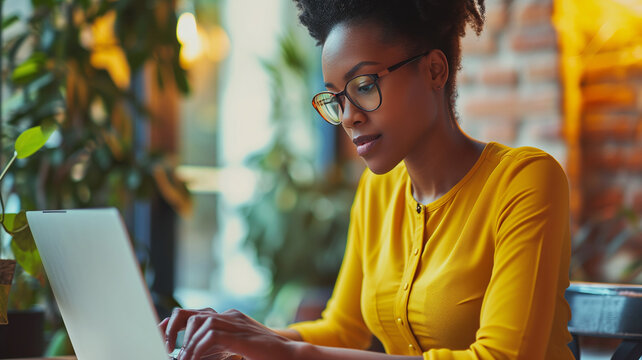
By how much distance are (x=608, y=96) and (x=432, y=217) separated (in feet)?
6.48

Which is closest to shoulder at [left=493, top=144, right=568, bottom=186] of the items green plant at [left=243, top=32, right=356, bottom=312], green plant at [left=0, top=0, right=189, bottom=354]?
green plant at [left=0, top=0, right=189, bottom=354]

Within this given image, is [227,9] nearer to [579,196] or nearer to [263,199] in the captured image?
[263,199]

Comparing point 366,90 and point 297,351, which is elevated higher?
point 366,90

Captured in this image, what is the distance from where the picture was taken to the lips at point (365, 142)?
112cm

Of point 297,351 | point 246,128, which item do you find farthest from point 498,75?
point 297,351

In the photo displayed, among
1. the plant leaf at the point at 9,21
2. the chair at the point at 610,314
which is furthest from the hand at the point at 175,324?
the plant leaf at the point at 9,21

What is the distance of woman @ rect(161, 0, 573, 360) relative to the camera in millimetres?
960

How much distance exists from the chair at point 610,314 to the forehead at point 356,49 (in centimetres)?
53

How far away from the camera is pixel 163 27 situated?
85.0 inches

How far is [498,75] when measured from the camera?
2.87 metres

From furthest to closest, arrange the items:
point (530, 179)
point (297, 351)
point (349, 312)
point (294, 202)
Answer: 1. point (294, 202)
2. point (349, 312)
3. point (530, 179)
4. point (297, 351)

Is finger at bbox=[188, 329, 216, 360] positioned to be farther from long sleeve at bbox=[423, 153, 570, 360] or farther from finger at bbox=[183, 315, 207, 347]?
long sleeve at bbox=[423, 153, 570, 360]

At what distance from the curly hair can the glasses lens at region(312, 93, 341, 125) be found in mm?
113

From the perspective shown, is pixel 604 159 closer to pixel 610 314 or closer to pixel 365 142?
pixel 610 314
